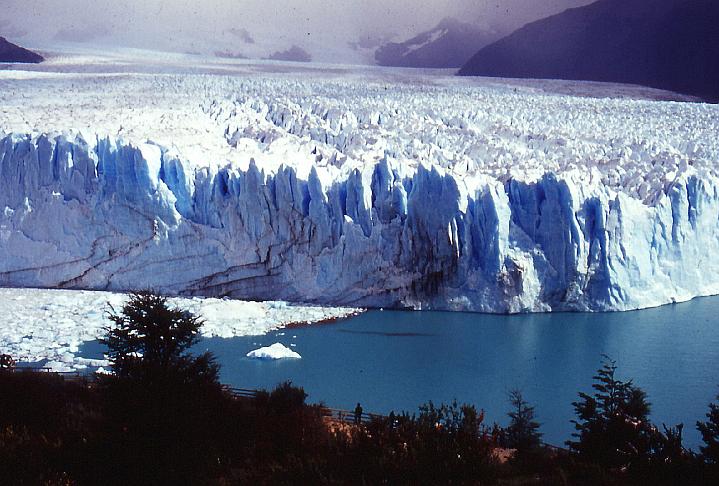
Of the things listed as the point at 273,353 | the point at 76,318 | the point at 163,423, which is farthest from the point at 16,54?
the point at 163,423

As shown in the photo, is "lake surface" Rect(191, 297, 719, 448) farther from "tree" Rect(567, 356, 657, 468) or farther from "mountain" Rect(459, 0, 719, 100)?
"mountain" Rect(459, 0, 719, 100)

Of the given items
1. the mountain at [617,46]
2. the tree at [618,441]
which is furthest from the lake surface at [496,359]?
the mountain at [617,46]

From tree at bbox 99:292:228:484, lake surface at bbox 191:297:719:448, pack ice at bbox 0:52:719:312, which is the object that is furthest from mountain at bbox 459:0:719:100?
tree at bbox 99:292:228:484

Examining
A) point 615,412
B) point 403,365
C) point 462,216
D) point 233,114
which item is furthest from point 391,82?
point 615,412

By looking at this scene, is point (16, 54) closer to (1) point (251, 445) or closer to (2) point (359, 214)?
(2) point (359, 214)

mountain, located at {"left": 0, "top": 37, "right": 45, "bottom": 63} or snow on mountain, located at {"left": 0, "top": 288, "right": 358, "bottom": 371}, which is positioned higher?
mountain, located at {"left": 0, "top": 37, "right": 45, "bottom": 63}

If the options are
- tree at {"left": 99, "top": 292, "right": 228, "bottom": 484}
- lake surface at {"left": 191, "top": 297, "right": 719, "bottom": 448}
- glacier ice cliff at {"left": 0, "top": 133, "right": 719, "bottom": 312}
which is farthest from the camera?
glacier ice cliff at {"left": 0, "top": 133, "right": 719, "bottom": 312}
